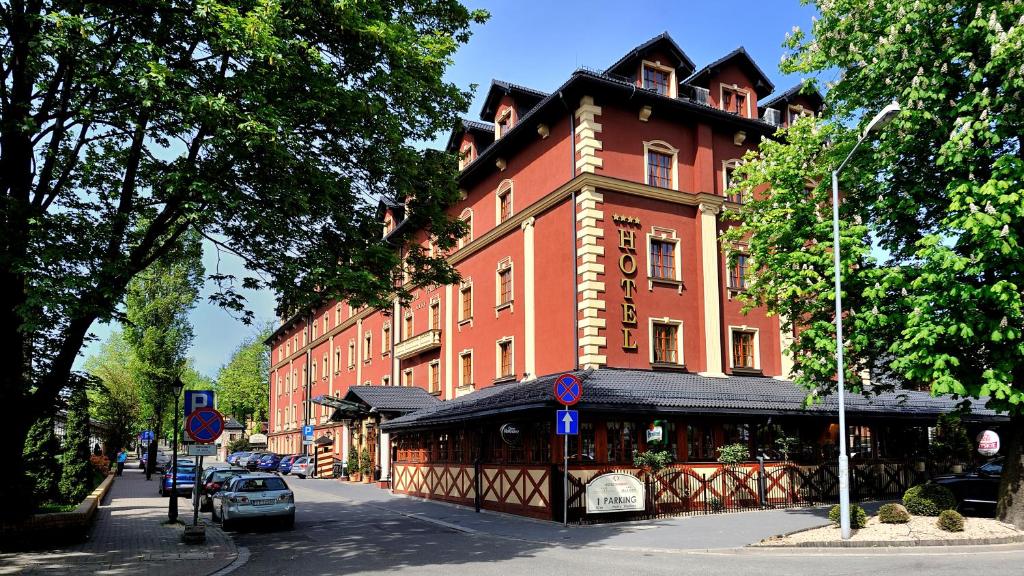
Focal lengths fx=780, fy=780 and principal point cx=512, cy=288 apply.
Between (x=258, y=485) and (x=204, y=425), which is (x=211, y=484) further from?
(x=204, y=425)

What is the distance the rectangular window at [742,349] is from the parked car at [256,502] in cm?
1577

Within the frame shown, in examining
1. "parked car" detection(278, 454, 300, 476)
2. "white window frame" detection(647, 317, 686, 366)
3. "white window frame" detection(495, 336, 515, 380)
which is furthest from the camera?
"parked car" detection(278, 454, 300, 476)

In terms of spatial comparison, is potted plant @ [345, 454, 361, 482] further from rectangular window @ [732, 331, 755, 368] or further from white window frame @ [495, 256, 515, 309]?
rectangular window @ [732, 331, 755, 368]

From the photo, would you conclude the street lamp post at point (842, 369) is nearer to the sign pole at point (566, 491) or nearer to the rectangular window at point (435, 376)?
the sign pole at point (566, 491)

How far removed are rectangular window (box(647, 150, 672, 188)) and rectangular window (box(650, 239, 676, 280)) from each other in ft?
6.71

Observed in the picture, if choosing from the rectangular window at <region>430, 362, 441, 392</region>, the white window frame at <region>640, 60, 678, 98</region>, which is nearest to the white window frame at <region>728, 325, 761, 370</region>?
the white window frame at <region>640, 60, 678, 98</region>

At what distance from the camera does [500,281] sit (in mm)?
30672

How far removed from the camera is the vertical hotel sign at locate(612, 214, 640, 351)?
25062 millimetres

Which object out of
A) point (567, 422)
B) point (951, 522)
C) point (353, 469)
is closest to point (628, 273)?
point (567, 422)

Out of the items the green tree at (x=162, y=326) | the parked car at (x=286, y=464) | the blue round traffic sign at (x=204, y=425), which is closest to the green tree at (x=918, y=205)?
the blue round traffic sign at (x=204, y=425)

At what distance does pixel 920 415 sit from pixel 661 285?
10269 millimetres

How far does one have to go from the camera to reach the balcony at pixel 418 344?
36.2 metres

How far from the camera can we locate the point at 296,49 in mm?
13430

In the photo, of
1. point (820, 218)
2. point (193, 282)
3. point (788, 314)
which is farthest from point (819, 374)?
point (193, 282)
